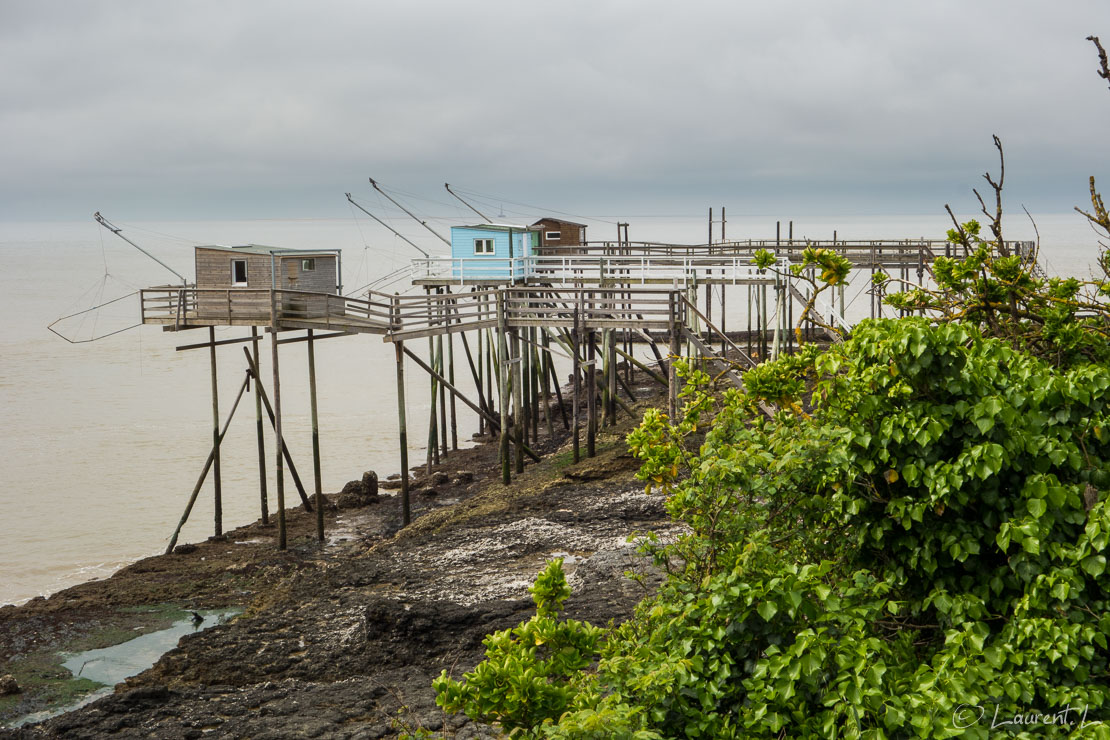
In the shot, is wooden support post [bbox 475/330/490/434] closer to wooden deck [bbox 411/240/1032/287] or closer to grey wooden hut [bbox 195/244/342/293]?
wooden deck [bbox 411/240/1032/287]

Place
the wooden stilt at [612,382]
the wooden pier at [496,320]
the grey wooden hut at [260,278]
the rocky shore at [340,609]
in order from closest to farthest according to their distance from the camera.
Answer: the rocky shore at [340,609]
the wooden pier at [496,320]
the grey wooden hut at [260,278]
the wooden stilt at [612,382]

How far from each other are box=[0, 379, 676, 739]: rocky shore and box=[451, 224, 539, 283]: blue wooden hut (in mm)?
7668

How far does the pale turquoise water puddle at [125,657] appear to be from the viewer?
11961 mm

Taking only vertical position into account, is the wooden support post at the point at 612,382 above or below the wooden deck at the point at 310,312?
below

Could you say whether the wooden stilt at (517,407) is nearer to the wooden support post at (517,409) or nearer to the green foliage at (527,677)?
the wooden support post at (517,409)

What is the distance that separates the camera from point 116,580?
53.6ft

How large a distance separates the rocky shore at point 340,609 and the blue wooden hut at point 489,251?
7668 mm

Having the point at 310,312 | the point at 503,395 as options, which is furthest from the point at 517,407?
the point at 310,312

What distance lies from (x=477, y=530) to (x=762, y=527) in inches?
390

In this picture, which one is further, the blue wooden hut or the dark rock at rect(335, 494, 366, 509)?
the blue wooden hut

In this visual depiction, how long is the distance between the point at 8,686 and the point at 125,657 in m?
1.70

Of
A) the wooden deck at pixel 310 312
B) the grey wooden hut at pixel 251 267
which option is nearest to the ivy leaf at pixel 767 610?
the wooden deck at pixel 310 312

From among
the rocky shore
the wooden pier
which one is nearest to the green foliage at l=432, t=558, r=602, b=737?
the rocky shore

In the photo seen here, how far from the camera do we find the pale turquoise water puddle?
12.0 m
